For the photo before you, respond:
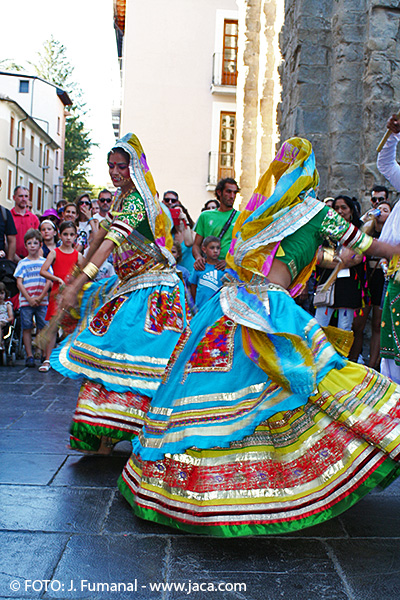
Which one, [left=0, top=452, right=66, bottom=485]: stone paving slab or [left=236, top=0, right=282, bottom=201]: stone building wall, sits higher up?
[left=236, top=0, right=282, bottom=201]: stone building wall

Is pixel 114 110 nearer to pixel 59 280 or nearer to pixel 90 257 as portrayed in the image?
pixel 59 280

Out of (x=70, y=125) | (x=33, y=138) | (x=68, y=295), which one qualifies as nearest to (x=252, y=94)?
(x=68, y=295)

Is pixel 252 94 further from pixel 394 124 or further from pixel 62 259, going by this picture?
pixel 394 124

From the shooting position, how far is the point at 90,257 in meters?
4.10

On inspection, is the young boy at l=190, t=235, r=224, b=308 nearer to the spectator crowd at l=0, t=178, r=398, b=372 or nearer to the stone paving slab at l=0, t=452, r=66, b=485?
the spectator crowd at l=0, t=178, r=398, b=372

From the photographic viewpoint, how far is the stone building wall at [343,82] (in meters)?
7.48

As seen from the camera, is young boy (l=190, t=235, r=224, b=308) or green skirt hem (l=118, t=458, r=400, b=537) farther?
young boy (l=190, t=235, r=224, b=308)

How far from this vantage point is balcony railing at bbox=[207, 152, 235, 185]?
2405 cm

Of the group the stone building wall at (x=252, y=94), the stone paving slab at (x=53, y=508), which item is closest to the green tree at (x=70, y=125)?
the stone building wall at (x=252, y=94)

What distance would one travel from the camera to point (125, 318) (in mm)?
4125

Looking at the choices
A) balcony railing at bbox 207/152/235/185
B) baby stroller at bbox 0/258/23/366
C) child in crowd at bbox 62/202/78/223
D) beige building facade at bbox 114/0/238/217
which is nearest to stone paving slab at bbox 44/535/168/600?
baby stroller at bbox 0/258/23/366

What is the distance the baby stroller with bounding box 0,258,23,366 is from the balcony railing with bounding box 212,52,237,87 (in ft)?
56.5

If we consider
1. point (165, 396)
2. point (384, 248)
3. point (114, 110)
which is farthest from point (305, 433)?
point (114, 110)

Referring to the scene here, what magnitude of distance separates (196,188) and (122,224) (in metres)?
20.5
